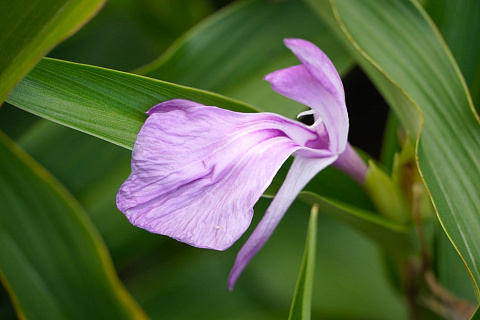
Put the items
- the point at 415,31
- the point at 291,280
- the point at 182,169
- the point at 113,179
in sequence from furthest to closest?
the point at 291,280 < the point at 113,179 < the point at 415,31 < the point at 182,169

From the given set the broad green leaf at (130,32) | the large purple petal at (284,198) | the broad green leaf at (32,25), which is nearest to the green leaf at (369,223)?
the large purple petal at (284,198)

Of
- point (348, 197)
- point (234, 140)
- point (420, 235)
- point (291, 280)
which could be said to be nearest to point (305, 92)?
point (234, 140)

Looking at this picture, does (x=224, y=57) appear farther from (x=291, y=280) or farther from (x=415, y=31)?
(x=291, y=280)

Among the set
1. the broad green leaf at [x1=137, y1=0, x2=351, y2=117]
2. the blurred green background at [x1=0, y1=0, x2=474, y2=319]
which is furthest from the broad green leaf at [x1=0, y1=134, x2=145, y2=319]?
the broad green leaf at [x1=137, y1=0, x2=351, y2=117]

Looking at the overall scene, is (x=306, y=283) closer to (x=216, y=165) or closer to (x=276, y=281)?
(x=216, y=165)

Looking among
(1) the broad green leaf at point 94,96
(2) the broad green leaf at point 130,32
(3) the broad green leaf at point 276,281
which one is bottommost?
(3) the broad green leaf at point 276,281

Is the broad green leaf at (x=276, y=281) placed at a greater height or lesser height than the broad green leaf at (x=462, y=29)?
lesser

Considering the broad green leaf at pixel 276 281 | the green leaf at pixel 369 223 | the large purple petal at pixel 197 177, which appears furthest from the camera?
the broad green leaf at pixel 276 281

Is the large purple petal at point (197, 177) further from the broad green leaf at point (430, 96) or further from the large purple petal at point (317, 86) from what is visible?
the broad green leaf at point (430, 96)
